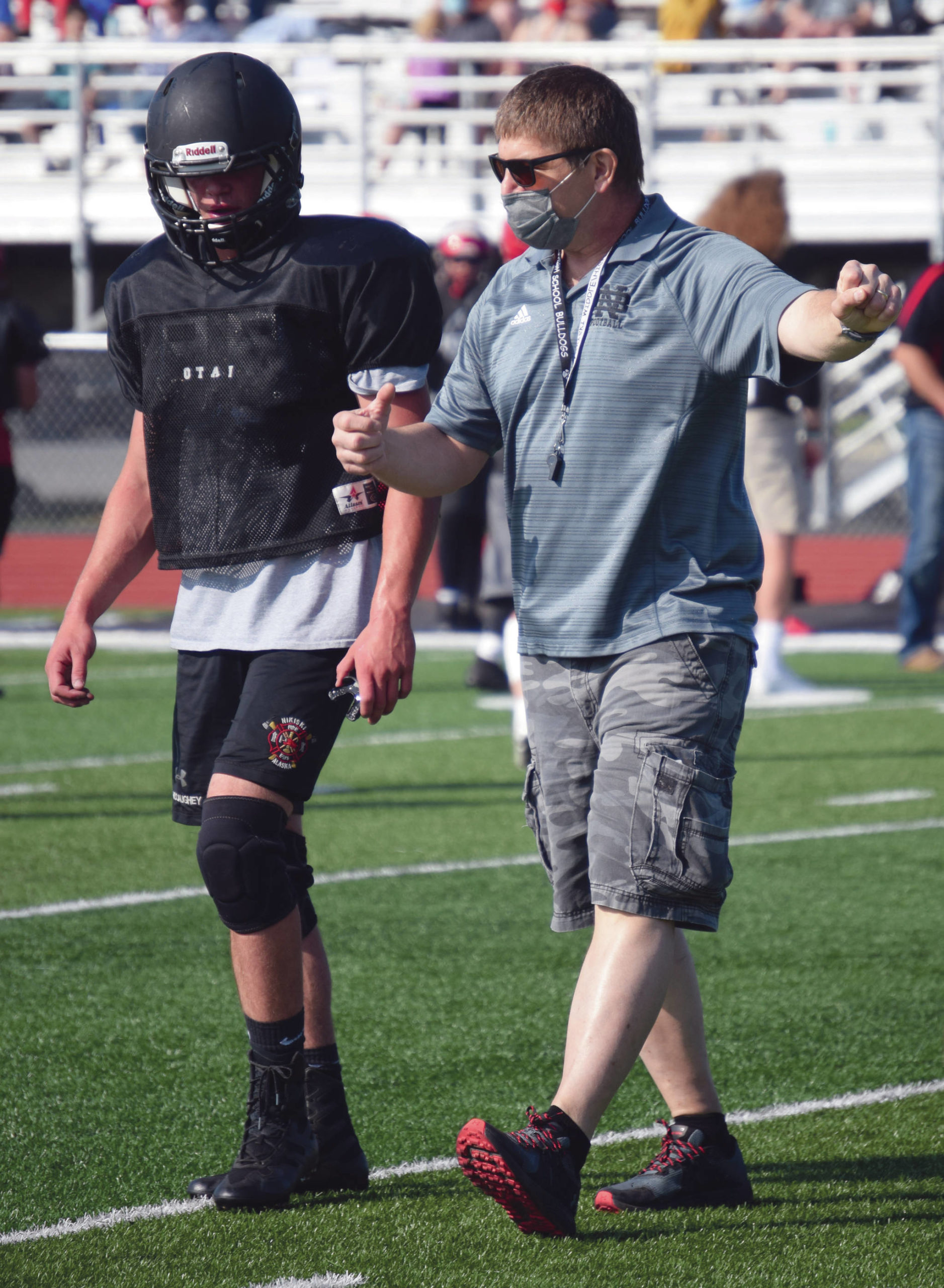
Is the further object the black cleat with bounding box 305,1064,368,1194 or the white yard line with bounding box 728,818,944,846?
the white yard line with bounding box 728,818,944,846

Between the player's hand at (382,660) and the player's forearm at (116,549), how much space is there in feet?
1.96

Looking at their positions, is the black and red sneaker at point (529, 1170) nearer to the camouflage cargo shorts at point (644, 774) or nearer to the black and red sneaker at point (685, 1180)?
the black and red sneaker at point (685, 1180)

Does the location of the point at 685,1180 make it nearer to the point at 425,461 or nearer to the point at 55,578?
the point at 425,461

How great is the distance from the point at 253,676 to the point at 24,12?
18.8 meters

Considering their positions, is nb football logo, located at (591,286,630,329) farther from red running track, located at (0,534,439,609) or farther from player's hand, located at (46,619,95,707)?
red running track, located at (0,534,439,609)

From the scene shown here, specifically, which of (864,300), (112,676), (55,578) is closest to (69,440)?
(55,578)

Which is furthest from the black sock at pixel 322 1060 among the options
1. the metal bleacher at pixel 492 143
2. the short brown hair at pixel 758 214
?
the metal bleacher at pixel 492 143

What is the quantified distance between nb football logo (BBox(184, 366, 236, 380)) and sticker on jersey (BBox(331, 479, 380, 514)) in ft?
0.92

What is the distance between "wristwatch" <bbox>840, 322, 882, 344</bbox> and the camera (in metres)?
2.60

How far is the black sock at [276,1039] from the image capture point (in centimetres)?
316

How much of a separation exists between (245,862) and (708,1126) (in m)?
0.94

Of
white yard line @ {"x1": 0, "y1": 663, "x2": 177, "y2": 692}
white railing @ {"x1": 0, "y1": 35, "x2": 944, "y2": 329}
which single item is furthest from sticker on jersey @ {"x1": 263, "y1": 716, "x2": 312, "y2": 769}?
white railing @ {"x1": 0, "y1": 35, "x2": 944, "y2": 329}

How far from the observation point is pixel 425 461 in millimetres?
3111

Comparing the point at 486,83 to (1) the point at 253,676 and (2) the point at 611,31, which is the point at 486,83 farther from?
(1) the point at 253,676
